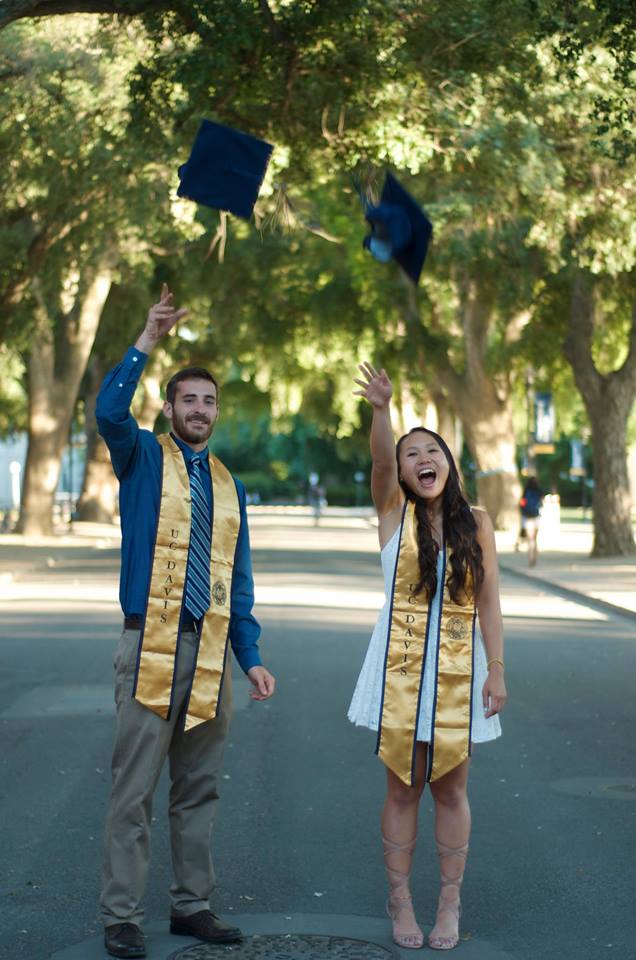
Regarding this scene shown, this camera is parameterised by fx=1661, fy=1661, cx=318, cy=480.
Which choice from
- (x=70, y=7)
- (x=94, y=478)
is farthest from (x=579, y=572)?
(x=94, y=478)

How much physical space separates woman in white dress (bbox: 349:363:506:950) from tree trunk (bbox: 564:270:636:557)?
88.4 feet

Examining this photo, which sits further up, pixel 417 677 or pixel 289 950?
pixel 417 677

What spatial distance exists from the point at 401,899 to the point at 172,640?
1.19 metres

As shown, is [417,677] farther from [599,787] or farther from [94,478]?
[94,478]

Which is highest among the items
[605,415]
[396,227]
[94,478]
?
[605,415]

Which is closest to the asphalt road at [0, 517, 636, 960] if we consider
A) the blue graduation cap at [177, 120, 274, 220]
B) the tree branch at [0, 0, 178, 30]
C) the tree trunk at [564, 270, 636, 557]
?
the blue graduation cap at [177, 120, 274, 220]

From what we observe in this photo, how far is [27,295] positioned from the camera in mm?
32094

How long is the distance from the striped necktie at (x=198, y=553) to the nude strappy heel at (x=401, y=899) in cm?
104

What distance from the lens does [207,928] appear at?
567 cm

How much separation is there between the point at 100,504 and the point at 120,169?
32548mm

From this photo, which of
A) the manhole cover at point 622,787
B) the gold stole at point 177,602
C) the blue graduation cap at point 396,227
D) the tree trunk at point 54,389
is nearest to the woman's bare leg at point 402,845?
the gold stole at point 177,602

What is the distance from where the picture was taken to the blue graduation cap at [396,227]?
6.41 m

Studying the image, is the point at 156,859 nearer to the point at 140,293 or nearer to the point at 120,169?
the point at 120,169

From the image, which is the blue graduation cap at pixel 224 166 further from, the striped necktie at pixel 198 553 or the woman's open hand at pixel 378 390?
the striped necktie at pixel 198 553
